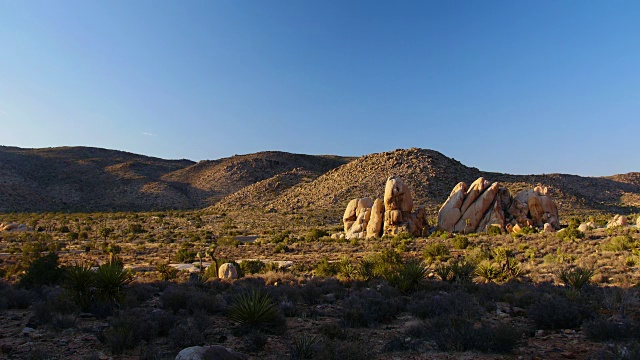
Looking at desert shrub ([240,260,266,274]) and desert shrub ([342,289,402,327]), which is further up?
desert shrub ([342,289,402,327])

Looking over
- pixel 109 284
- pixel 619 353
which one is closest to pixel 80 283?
Answer: pixel 109 284

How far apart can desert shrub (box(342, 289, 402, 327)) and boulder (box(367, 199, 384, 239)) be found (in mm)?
22016

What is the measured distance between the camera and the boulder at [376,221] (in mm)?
33656

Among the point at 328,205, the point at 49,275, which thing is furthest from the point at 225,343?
the point at 328,205

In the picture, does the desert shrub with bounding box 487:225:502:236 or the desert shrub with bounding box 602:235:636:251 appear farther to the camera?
the desert shrub with bounding box 487:225:502:236

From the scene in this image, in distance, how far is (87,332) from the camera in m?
8.96

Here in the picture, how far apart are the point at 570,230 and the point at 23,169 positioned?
113027 millimetres

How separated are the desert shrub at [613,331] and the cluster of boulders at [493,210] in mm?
26484

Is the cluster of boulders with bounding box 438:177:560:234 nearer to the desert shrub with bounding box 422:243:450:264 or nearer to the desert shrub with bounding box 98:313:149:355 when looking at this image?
the desert shrub with bounding box 422:243:450:264

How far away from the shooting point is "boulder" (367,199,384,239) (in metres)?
33.7

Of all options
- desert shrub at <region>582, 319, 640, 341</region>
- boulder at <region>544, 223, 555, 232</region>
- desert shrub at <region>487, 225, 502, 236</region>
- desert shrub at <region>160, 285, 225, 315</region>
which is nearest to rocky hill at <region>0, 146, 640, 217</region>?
desert shrub at <region>487, 225, 502, 236</region>

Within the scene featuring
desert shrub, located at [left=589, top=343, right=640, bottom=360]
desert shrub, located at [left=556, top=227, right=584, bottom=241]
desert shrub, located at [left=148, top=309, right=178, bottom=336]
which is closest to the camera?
desert shrub, located at [left=589, top=343, right=640, bottom=360]

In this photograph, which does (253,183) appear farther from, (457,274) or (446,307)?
(446,307)

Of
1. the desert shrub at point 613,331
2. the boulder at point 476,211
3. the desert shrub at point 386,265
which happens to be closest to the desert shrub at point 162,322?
the desert shrub at point 386,265
